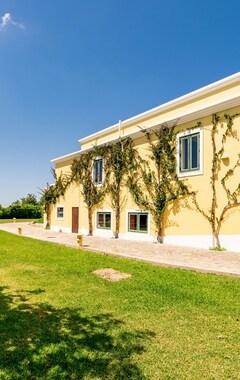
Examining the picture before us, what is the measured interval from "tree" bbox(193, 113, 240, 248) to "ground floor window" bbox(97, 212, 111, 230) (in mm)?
8875

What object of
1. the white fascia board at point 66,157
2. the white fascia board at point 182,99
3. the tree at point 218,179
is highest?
the white fascia board at point 182,99

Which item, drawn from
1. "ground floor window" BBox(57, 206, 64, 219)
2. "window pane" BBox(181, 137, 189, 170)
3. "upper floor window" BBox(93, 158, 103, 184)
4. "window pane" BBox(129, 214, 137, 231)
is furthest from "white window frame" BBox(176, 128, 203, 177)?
"ground floor window" BBox(57, 206, 64, 219)

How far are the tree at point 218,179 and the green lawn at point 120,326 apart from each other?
5.99 meters

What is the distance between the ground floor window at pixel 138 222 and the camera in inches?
732

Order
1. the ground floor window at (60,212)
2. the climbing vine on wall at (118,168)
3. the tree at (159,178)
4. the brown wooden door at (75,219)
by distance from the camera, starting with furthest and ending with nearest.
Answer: the ground floor window at (60,212) → the brown wooden door at (75,219) → the climbing vine on wall at (118,168) → the tree at (159,178)

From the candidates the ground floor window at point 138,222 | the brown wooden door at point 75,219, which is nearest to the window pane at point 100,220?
the brown wooden door at point 75,219

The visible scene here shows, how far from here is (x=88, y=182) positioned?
24094mm

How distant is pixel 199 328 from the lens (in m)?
5.12

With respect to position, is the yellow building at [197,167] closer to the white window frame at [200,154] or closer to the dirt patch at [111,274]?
the white window frame at [200,154]

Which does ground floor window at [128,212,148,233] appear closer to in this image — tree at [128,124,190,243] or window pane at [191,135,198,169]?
tree at [128,124,190,243]

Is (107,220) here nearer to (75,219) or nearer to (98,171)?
(98,171)

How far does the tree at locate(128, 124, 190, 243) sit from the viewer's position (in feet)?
54.7

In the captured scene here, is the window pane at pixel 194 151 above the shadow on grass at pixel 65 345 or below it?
above

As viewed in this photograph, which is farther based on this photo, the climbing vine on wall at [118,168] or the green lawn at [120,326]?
the climbing vine on wall at [118,168]
